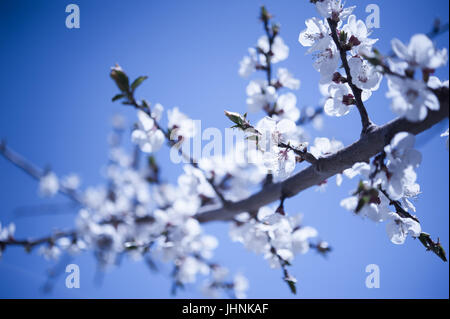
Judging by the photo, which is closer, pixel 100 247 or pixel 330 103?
pixel 330 103

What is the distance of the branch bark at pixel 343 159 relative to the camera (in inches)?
32.7

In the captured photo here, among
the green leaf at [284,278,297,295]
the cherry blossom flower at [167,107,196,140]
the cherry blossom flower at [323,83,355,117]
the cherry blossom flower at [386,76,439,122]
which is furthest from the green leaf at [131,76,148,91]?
the green leaf at [284,278,297,295]

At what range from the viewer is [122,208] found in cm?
338

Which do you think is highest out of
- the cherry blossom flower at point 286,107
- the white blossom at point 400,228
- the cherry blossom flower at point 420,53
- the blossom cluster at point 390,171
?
the cherry blossom flower at point 286,107

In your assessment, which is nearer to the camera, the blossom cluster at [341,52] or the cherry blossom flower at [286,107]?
the blossom cluster at [341,52]

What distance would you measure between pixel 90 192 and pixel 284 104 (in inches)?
145

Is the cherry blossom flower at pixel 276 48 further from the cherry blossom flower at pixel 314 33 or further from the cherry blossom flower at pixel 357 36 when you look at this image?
the cherry blossom flower at pixel 357 36

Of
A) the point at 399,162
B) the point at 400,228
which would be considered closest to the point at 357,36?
the point at 399,162

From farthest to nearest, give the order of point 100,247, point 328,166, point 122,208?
point 122,208 → point 100,247 → point 328,166

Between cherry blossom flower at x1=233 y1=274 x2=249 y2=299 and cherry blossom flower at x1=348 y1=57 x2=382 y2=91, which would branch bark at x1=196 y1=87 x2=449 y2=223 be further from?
cherry blossom flower at x1=233 y1=274 x2=249 y2=299

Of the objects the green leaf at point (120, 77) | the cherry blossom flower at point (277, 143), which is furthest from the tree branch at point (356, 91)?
the green leaf at point (120, 77)

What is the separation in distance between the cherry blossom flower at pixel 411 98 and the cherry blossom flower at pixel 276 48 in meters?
1.00
